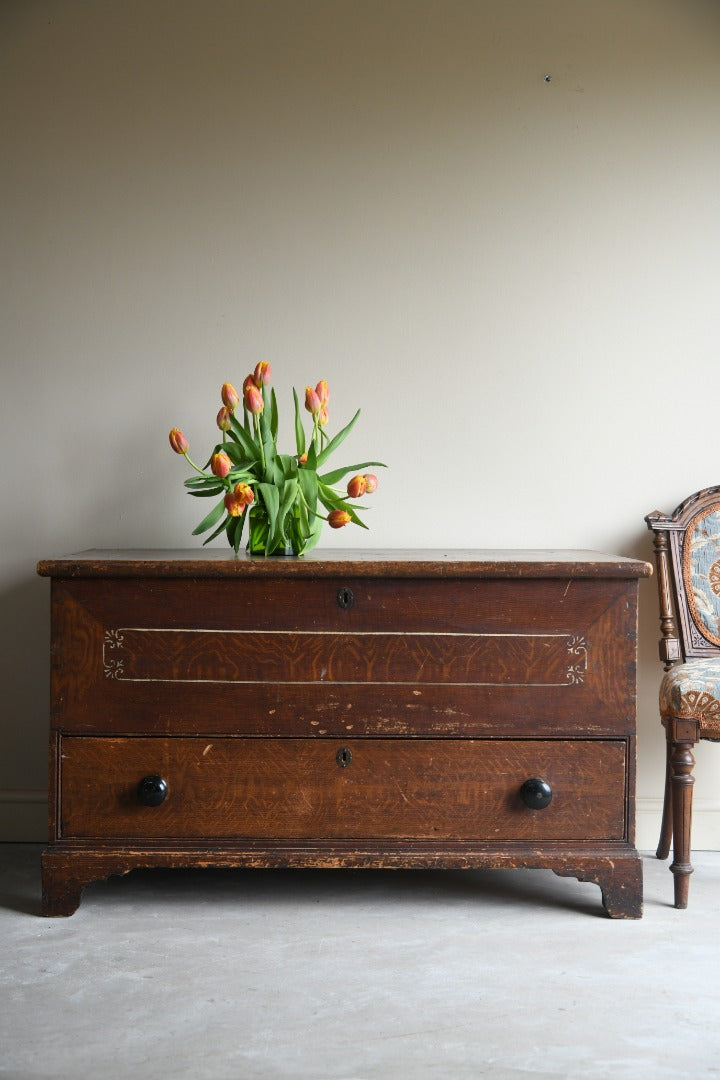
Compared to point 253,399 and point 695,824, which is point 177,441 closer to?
point 253,399

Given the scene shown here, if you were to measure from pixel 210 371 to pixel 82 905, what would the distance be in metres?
1.37

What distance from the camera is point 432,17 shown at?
2.68 meters

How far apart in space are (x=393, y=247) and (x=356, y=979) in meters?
1.82

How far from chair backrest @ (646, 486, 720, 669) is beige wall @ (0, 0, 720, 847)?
0.12 m

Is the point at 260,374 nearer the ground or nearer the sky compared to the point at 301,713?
nearer the sky

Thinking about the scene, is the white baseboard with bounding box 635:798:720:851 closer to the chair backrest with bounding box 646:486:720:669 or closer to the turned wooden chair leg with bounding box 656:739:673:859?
the turned wooden chair leg with bounding box 656:739:673:859

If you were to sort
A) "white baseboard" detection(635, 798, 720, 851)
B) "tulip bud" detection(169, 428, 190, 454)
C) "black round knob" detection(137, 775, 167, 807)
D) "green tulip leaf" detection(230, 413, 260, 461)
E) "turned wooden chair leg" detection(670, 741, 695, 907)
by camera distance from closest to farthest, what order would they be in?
"black round knob" detection(137, 775, 167, 807) < "turned wooden chair leg" detection(670, 741, 695, 907) < "green tulip leaf" detection(230, 413, 260, 461) < "tulip bud" detection(169, 428, 190, 454) < "white baseboard" detection(635, 798, 720, 851)

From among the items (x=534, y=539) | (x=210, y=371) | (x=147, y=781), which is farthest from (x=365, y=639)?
(x=210, y=371)

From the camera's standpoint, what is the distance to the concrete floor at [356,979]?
1.55 metres

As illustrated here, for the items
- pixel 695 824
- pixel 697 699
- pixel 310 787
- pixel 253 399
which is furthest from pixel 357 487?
pixel 695 824

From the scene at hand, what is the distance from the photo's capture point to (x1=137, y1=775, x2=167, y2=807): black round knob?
82.4 inches

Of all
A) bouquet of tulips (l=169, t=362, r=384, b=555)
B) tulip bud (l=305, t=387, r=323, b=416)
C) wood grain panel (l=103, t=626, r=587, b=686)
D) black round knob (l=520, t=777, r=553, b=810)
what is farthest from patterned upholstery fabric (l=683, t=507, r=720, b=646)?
tulip bud (l=305, t=387, r=323, b=416)

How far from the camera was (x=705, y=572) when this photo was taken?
257cm

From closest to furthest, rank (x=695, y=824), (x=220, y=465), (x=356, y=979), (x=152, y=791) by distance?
(x=356, y=979) → (x=152, y=791) → (x=220, y=465) → (x=695, y=824)
